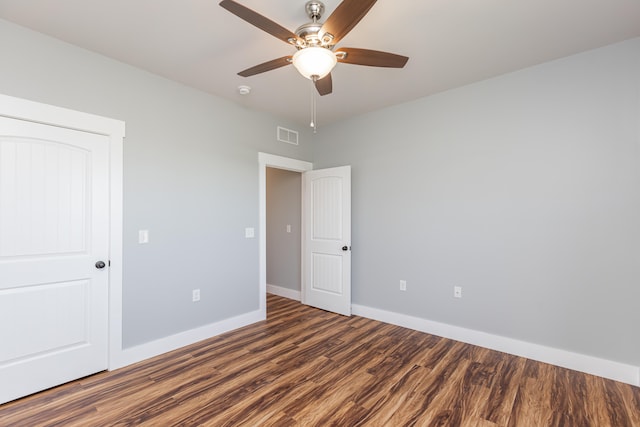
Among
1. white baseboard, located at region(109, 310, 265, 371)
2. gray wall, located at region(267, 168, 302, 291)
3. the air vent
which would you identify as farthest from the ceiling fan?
gray wall, located at region(267, 168, 302, 291)

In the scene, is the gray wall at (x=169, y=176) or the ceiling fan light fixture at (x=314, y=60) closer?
the ceiling fan light fixture at (x=314, y=60)

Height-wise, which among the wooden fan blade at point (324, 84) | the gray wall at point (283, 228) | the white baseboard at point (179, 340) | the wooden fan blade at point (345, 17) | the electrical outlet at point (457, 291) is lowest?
the white baseboard at point (179, 340)

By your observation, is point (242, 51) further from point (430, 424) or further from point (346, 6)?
point (430, 424)

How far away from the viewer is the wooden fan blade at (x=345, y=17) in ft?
4.89

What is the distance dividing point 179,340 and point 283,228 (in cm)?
240

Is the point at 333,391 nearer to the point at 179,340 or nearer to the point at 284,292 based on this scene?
the point at 179,340

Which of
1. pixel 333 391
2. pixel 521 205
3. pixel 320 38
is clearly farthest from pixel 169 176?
pixel 521 205

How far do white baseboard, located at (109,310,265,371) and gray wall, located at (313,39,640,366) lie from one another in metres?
1.57

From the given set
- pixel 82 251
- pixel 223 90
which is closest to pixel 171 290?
pixel 82 251

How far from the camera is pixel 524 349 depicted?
285 centimetres

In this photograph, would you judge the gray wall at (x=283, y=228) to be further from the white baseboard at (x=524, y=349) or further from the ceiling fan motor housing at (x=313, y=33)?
the ceiling fan motor housing at (x=313, y=33)

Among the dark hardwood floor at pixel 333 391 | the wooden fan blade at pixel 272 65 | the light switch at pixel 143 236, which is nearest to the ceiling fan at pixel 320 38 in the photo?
the wooden fan blade at pixel 272 65

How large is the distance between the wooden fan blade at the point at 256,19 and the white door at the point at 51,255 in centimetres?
184

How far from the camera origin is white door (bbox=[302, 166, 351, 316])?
4059 millimetres
